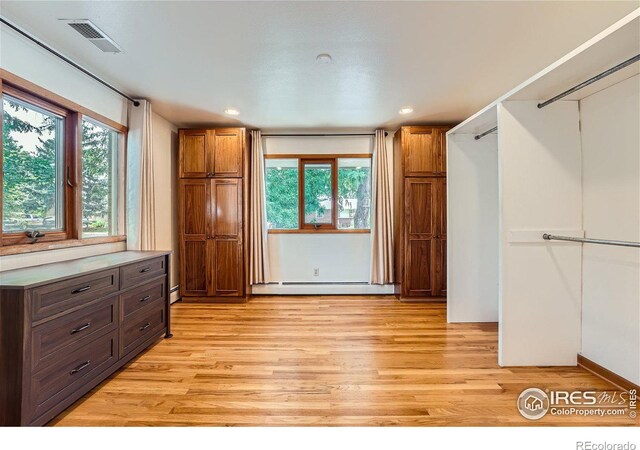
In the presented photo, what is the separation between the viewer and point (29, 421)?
4.93 ft

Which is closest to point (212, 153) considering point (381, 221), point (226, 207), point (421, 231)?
point (226, 207)

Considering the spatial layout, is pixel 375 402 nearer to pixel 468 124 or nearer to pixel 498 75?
pixel 468 124

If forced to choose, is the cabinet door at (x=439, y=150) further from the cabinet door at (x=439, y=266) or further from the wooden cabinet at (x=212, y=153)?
the wooden cabinet at (x=212, y=153)

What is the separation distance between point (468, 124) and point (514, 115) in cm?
59

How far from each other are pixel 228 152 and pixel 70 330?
2.75 meters

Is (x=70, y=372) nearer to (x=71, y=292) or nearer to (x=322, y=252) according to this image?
(x=71, y=292)

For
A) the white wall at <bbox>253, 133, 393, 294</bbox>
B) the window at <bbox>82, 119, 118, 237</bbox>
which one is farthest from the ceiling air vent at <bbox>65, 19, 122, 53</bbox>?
the white wall at <bbox>253, 133, 393, 294</bbox>

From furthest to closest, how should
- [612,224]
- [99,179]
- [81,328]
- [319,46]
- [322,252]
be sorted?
[322,252] → [99,179] → [319,46] → [612,224] → [81,328]

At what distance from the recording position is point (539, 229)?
2260 mm

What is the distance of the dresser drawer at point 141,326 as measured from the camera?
7.36 feet

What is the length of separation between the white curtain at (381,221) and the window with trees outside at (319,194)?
203 millimetres

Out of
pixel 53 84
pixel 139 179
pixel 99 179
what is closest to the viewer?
pixel 53 84

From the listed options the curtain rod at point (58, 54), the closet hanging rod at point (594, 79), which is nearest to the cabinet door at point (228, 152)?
the curtain rod at point (58, 54)
